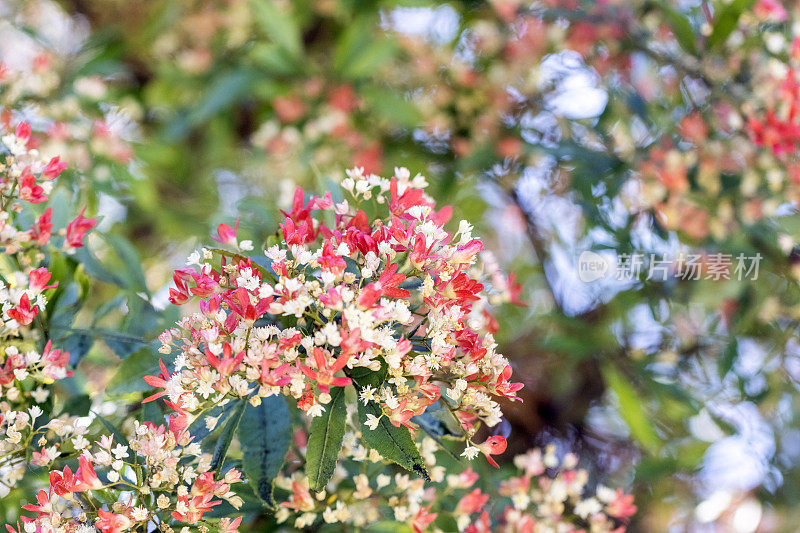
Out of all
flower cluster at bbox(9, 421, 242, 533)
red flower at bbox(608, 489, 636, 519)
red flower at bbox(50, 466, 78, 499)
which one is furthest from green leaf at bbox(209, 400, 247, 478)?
red flower at bbox(608, 489, 636, 519)

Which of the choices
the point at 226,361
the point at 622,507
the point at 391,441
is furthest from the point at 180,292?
the point at 622,507

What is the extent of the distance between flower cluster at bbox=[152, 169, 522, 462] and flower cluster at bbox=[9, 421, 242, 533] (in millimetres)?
46

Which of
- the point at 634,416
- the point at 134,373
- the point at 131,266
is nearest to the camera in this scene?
the point at 134,373

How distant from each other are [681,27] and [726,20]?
8cm

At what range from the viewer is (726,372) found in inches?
49.6

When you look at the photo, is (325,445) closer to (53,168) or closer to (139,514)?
(139,514)

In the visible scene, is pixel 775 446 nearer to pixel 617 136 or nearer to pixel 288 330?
pixel 617 136

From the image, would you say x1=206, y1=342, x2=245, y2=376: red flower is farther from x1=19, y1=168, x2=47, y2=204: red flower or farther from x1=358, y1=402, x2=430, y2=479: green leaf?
x1=19, y1=168, x2=47, y2=204: red flower

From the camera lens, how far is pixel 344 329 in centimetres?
51

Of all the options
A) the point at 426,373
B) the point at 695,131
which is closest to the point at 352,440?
the point at 426,373

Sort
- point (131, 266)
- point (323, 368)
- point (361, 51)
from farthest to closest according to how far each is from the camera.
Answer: point (361, 51)
point (131, 266)
point (323, 368)

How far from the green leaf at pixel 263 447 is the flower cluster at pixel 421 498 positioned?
5 centimetres

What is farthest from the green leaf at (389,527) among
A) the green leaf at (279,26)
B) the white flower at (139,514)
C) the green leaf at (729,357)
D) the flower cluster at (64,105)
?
the green leaf at (279,26)

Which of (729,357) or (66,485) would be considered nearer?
(66,485)
